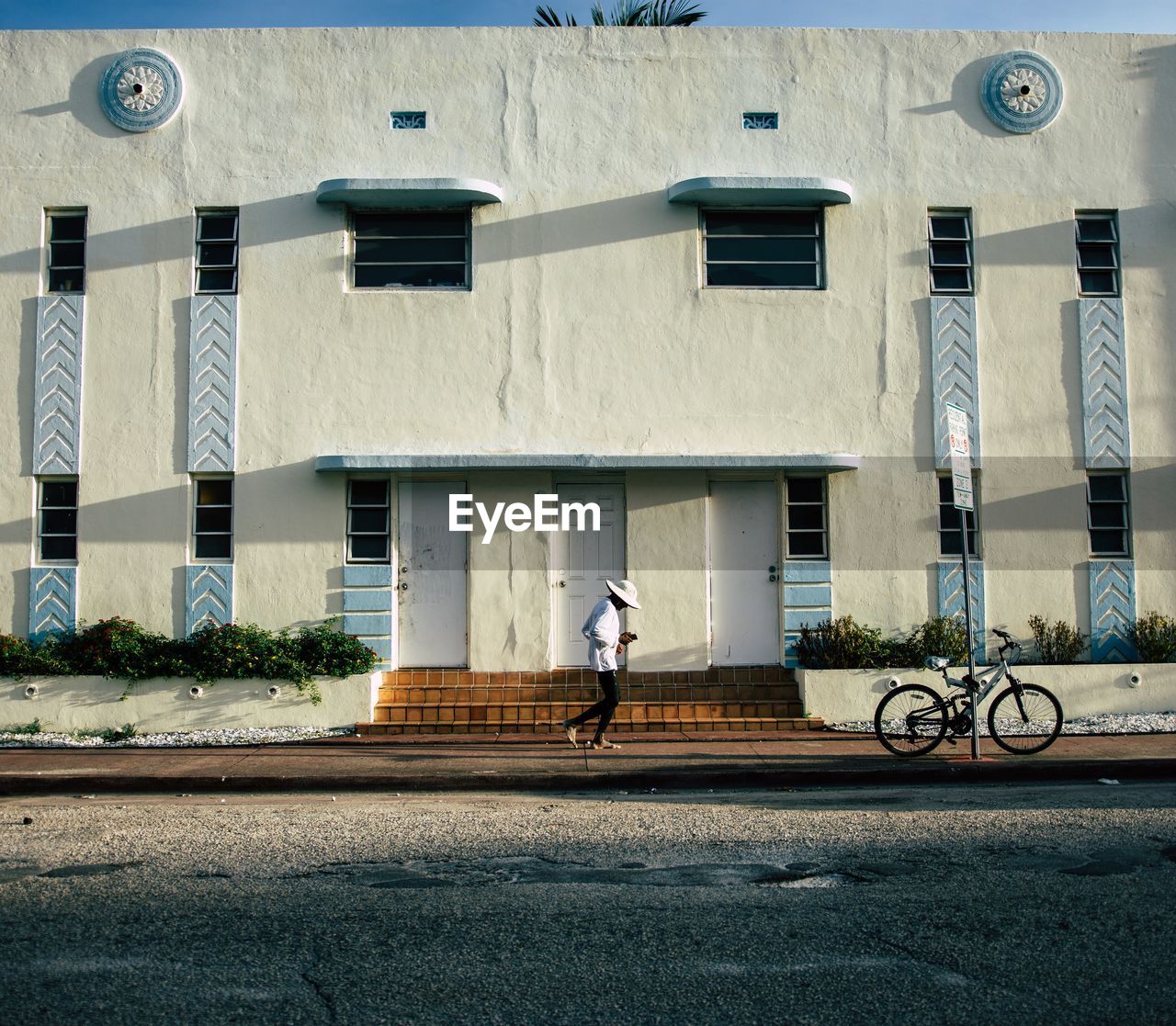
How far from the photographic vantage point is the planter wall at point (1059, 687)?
45.4ft

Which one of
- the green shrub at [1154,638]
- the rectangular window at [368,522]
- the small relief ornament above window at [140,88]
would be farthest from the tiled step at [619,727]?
the small relief ornament above window at [140,88]

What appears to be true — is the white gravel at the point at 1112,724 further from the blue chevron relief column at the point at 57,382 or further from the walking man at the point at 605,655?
the blue chevron relief column at the point at 57,382

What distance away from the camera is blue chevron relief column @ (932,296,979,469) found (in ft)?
48.0

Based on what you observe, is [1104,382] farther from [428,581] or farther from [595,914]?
[595,914]

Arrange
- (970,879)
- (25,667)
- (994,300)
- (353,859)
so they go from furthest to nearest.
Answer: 1. (994,300)
2. (25,667)
3. (353,859)
4. (970,879)

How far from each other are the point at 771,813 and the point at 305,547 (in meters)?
7.38

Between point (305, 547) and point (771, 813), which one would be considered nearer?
point (771, 813)

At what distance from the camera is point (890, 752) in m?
11.8

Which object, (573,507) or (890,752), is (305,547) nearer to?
(573,507)

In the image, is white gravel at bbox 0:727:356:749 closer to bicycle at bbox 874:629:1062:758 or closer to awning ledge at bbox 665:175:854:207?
bicycle at bbox 874:629:1062:758

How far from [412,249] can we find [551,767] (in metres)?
7.05

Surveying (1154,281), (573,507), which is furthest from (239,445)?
(1154,281)

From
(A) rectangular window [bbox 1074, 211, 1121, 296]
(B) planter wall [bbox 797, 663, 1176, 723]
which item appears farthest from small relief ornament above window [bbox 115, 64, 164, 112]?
(A) rectangular window [bbox 1074, 211, 1121, 296]

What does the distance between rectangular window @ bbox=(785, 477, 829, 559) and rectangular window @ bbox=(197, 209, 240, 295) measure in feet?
24.3
